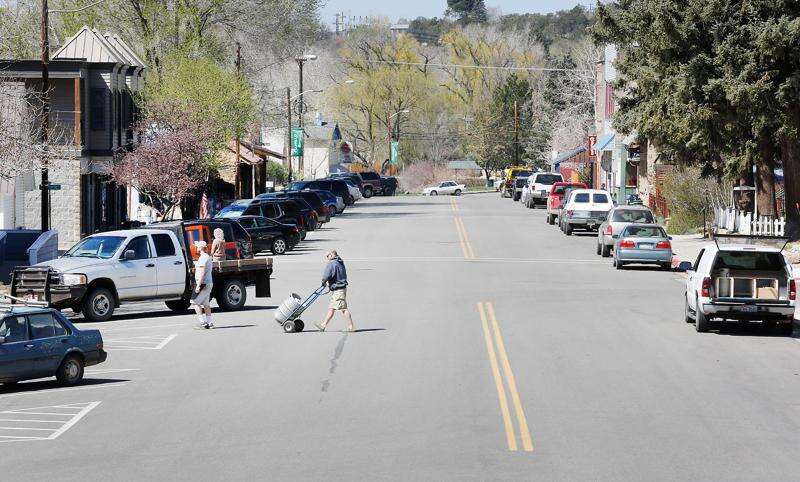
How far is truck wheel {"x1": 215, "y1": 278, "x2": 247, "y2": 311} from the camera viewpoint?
29.4 metres

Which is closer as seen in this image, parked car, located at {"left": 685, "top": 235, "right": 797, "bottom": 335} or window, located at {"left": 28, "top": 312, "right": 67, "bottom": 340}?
window, located at {"left": 28, "top": 312, "right": 67, "bottom": 340}

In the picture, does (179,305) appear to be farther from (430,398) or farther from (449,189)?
(449,189)

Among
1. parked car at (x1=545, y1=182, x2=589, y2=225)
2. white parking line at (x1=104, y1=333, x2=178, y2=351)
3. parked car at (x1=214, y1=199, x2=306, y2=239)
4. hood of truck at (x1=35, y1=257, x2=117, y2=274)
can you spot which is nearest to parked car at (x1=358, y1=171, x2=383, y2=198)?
parked car at (x1=545, y1=182, x2=589, y2=225)

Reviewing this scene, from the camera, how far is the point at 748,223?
1818 inches

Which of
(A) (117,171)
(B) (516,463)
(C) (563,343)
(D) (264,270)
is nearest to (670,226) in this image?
(A) (117,171)

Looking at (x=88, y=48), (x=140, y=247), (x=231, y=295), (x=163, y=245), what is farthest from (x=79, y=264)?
(x=88, y=48)

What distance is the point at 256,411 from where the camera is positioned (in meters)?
16.7

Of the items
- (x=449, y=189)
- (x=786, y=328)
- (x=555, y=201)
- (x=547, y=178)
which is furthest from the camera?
(x=449, y=189)

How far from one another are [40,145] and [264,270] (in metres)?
6.97

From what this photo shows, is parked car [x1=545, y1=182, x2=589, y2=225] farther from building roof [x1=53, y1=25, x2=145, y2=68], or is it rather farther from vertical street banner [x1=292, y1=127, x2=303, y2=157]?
vertical street banner [x1=292, y1=127, x2=303, y2=157]

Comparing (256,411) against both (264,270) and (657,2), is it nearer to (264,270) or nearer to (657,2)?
(264,270)

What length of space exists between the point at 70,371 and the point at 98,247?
929 cm

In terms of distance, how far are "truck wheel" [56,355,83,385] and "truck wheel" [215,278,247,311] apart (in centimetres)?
983

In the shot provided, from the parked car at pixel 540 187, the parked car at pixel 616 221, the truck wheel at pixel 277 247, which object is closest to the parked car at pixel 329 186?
the parked car at pixel 540 187
